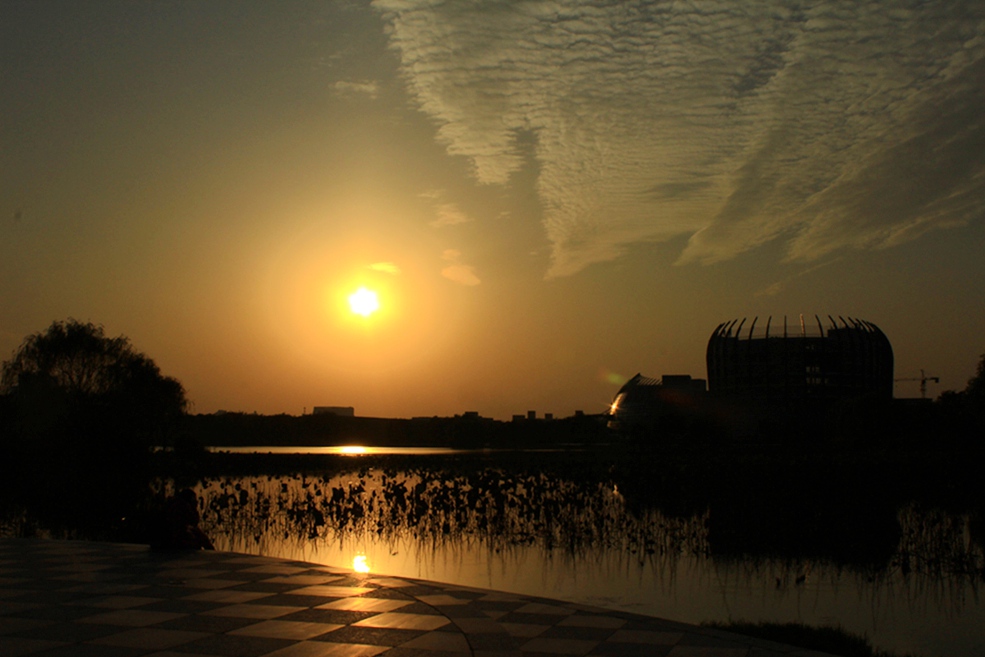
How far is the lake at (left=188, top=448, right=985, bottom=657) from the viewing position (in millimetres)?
13891

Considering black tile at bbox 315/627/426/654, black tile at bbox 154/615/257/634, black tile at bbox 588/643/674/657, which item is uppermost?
black tile at bbox 315/627/426/654

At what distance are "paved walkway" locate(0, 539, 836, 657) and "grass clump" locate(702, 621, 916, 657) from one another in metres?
2.37

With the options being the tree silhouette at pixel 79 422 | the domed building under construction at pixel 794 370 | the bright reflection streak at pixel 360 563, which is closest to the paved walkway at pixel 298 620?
the bright reflection streak at pixel 360 563

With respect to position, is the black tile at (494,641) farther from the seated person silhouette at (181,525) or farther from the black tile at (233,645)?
the seated person silhouette at (181,525)

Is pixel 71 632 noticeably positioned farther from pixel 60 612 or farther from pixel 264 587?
pixel 264 587

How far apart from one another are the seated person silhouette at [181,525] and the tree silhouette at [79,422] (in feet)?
45.8

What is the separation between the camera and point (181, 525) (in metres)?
15.2

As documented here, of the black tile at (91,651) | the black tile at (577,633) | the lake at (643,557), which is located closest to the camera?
the black tile at (91,651)

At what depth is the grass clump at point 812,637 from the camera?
10.9 m

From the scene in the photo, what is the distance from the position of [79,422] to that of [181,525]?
25.2 m

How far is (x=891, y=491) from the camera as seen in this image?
106 ft

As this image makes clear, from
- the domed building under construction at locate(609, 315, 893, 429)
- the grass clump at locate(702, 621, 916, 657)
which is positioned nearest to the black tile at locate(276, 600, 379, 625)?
the grass clump at locate(702, 621, 916, 657)

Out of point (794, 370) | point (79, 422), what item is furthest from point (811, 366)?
point (79, 422)

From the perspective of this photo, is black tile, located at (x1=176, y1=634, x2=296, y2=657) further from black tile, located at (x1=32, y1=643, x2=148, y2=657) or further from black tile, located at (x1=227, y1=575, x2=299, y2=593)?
black tile, located at (x1=227, y1=575, x2=299, y2=593)
